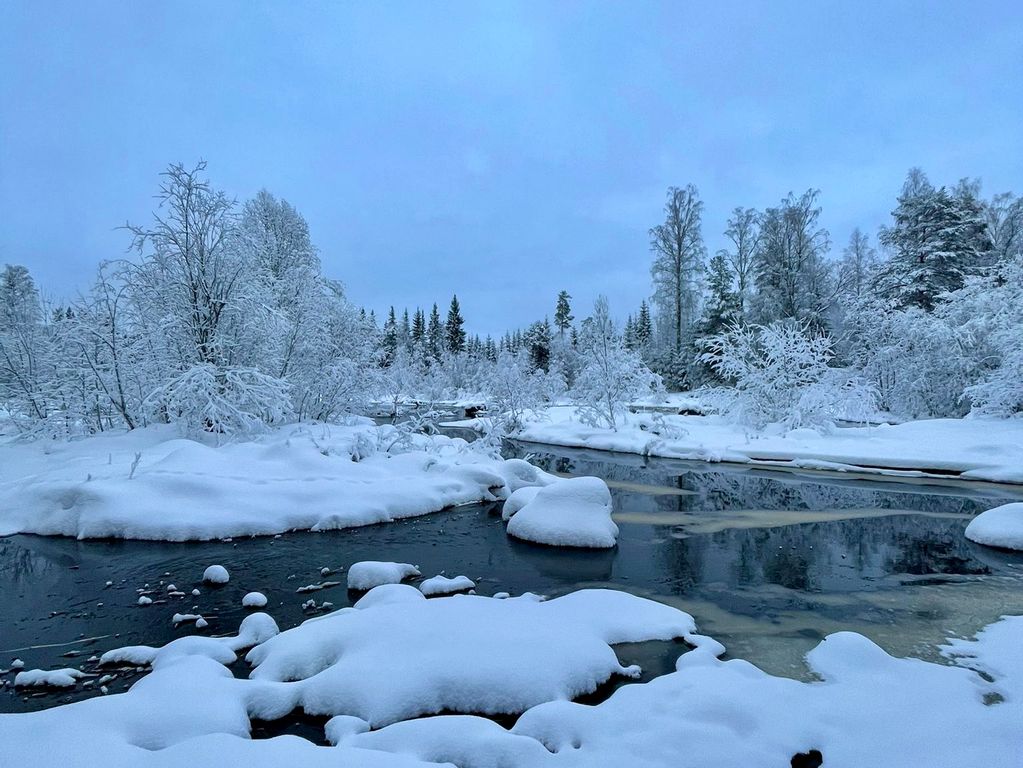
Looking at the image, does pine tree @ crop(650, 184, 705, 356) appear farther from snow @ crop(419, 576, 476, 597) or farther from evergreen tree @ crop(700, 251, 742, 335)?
snow @ crop(419, 576, 476, 597)

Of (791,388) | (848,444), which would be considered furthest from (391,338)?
(848,444)

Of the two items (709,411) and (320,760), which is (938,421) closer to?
(709,411)

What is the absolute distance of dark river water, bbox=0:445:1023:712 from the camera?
5.09 metres

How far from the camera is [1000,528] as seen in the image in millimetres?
7949

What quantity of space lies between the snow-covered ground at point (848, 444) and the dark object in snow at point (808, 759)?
13691mm

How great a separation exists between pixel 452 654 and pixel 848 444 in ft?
53.2

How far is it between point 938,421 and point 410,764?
1962 cm

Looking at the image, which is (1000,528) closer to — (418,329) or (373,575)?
(373,575)

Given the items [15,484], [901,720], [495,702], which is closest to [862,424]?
[901,720]

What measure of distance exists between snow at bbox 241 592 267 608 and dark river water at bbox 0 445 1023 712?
0.10 m

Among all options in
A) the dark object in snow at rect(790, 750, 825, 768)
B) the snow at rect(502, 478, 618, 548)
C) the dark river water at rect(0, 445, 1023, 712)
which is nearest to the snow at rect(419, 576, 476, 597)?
the dark river water at rect(0, 445, 1023, 712)

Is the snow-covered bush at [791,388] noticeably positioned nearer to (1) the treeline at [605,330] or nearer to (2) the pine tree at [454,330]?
(1) the treeline at [605,330]

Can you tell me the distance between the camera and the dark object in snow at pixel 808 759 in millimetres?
3148

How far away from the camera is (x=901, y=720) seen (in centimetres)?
344
